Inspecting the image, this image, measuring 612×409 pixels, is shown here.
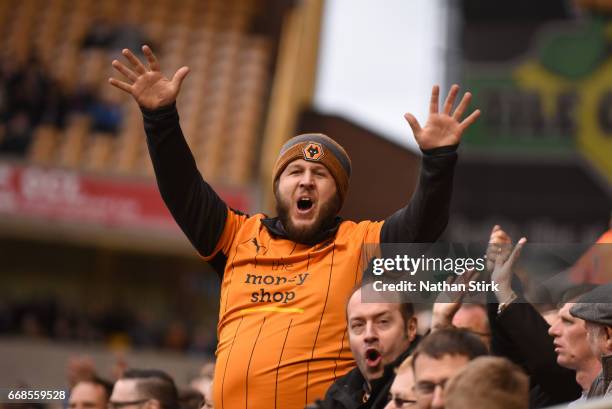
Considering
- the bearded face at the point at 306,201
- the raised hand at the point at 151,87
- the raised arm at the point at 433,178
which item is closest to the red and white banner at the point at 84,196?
the raised hand at the point at 151,87

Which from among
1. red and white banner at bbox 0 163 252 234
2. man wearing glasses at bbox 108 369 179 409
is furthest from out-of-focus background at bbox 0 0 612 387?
man wearing glasses at bbox 108 369 179 409

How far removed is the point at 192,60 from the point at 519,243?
10.8 meters

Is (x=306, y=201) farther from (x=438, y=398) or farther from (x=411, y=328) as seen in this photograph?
(x=438, y=398)

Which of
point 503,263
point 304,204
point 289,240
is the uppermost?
point 304,204

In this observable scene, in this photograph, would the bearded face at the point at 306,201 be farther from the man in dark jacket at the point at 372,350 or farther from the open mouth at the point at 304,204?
the man in dark jacket at the point at 372,350

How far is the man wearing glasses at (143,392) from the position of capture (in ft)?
13.4

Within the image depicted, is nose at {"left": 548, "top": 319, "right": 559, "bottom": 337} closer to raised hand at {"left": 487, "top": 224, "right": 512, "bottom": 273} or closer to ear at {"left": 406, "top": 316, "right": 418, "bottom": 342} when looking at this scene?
raised hand at {"left": 487, "top": 224, "right": 512, "bottom": 273}

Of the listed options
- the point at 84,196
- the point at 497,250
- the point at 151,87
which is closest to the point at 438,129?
the point at 497,250

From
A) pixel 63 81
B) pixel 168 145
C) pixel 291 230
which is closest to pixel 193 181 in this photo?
pixel 168 145

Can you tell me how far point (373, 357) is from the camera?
325cm

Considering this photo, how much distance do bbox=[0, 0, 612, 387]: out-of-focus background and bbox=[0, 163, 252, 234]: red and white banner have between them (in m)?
0.01

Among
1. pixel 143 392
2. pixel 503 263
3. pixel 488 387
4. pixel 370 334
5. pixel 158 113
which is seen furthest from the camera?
pixel 143 392

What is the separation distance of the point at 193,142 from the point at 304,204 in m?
9.16

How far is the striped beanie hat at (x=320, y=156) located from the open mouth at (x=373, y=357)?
62 cm
